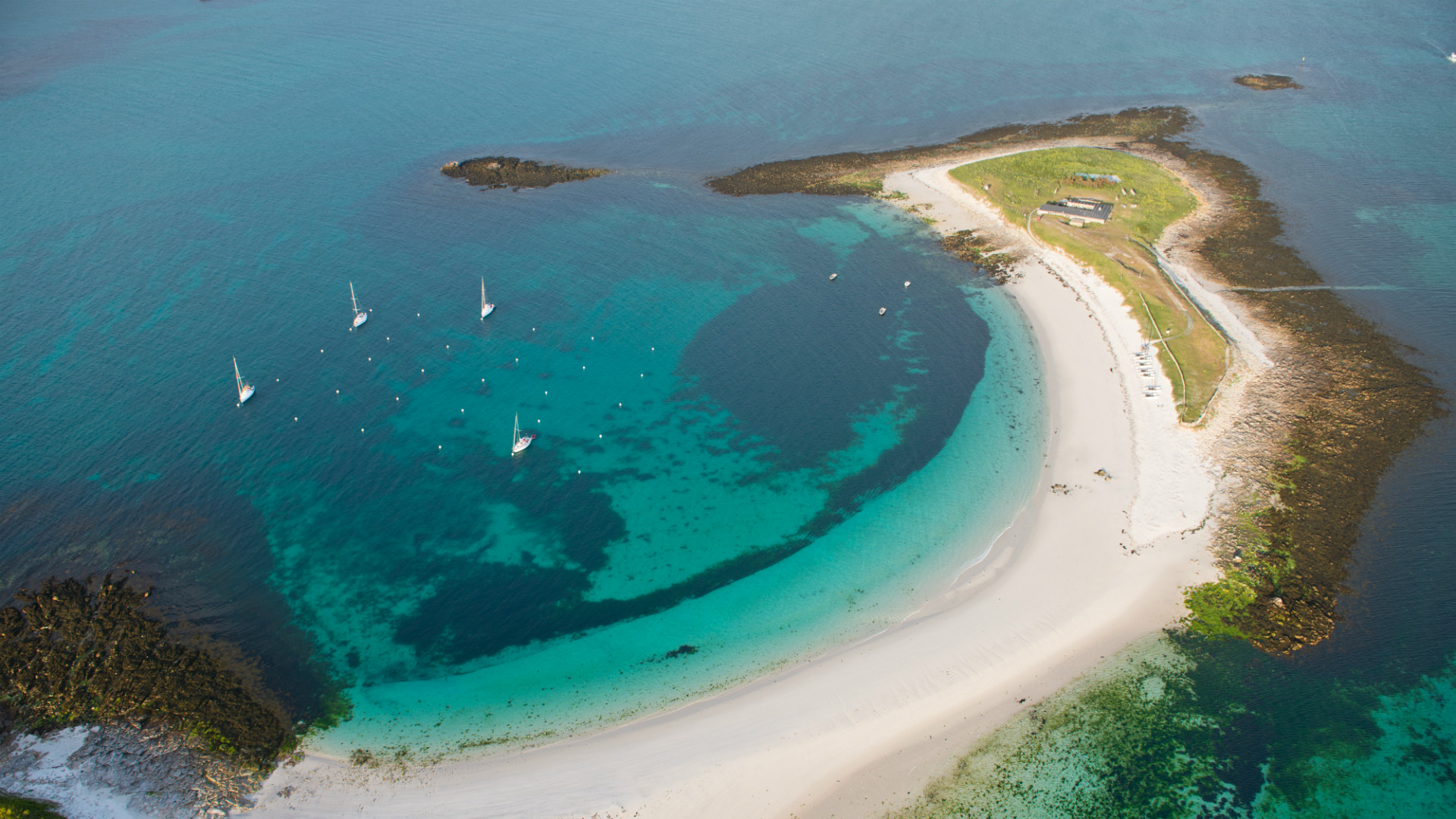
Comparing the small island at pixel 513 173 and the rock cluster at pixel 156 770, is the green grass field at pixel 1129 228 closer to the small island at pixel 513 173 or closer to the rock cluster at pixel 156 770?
the small island at pixel 513 173

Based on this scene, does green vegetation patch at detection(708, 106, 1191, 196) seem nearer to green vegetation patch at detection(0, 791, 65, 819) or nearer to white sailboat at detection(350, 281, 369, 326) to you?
white sailboat at detection(350, 281, 369, 326)

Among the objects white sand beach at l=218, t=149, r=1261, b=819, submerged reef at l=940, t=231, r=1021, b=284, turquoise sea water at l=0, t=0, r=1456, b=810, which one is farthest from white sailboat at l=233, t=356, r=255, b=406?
submerged reef at l=940, t=231, r=1021, b=284

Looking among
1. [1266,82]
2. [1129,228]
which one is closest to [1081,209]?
[1129,228]

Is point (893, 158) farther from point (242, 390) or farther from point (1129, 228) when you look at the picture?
point (242, 390)

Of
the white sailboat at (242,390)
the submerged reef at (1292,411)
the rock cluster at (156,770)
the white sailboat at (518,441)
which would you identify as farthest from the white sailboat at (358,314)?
the submerged reef at (1292,411)

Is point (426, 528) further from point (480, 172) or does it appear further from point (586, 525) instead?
point (480, 172)
